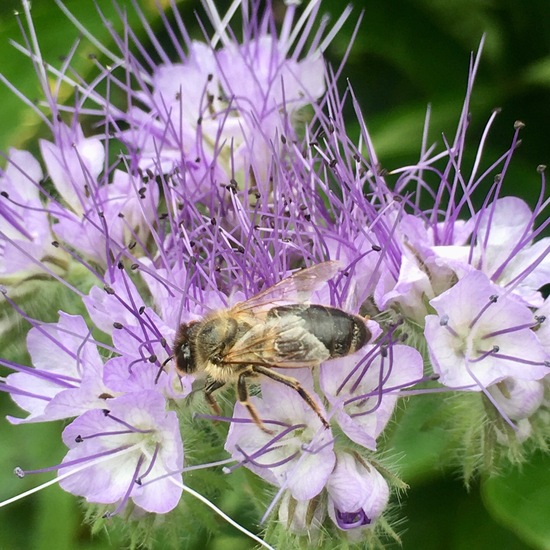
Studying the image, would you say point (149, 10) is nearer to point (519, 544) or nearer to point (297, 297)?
point (297, 297)

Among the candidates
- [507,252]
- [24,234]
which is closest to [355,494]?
[507,252]

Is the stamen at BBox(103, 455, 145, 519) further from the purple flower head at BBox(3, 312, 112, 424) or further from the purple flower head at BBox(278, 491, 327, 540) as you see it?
the purple flower head at BBox(278, 491, 327, 540)

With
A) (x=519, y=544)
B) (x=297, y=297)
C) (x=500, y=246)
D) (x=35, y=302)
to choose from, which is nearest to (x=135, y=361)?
(x=297, y=297)

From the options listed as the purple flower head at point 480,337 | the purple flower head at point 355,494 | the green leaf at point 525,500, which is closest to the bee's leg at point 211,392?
the purple flower head at point 355,494

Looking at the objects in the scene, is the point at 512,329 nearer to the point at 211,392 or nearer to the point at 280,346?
the point at 280,346

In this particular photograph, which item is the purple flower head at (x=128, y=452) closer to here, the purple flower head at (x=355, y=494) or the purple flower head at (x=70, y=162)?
the purple flower head at (x=355, y=494)

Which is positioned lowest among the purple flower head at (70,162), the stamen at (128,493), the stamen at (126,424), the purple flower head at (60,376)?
the stamen at (128,493)

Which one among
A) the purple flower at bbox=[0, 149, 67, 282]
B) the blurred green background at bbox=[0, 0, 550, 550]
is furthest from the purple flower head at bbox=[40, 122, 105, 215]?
the blurred green background at bbox=[0, 0, 550, 550]
